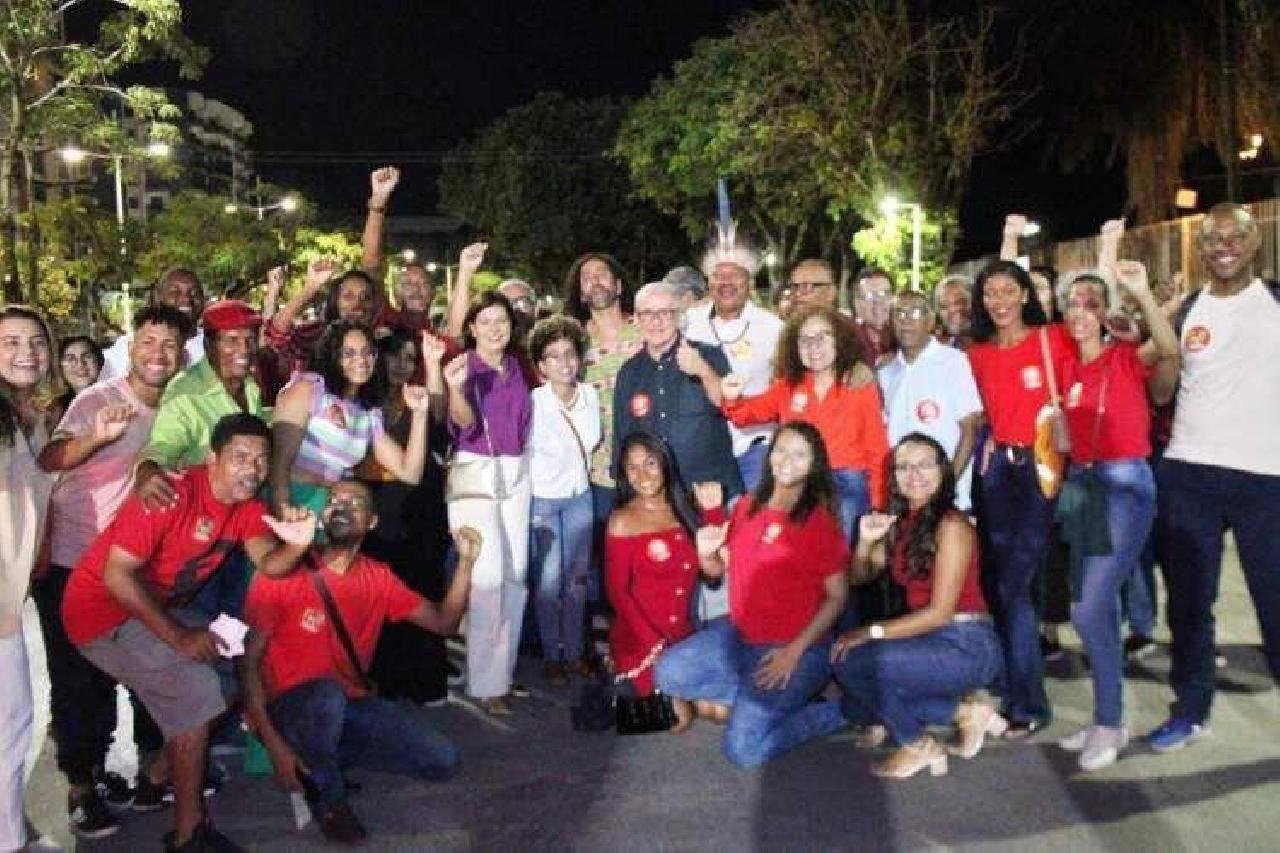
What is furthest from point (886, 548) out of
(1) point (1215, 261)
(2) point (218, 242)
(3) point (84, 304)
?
(2) point (218, 242)

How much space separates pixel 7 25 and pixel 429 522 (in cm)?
1478

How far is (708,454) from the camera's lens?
21.8 ft

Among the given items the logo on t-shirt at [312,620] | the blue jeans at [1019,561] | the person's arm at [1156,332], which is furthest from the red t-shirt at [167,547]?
the person's arm at [1156,332]

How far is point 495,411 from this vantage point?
6.53m

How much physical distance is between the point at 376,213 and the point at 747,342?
2325mm

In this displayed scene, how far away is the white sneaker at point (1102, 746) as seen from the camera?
5.26 meters

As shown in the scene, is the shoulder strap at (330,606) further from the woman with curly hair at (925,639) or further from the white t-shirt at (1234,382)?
the white t-shirt at (1234,382)

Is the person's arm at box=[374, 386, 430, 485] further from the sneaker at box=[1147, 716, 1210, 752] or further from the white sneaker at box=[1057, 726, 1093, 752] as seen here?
the sneaker at box=[1147, 716, 1210, 752]

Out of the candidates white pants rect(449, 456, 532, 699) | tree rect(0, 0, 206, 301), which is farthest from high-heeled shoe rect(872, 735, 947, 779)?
tree rect(0, 0, 206, 301)

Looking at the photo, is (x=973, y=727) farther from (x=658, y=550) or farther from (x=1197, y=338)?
(x=1197, y=338)

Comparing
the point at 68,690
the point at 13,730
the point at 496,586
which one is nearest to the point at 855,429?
the point at 496,586

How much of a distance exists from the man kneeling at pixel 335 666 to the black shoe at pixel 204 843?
13.9 inches

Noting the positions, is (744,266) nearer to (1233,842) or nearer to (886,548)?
(886,548)

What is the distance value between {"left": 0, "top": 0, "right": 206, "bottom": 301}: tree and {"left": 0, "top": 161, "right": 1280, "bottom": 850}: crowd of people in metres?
13.4
